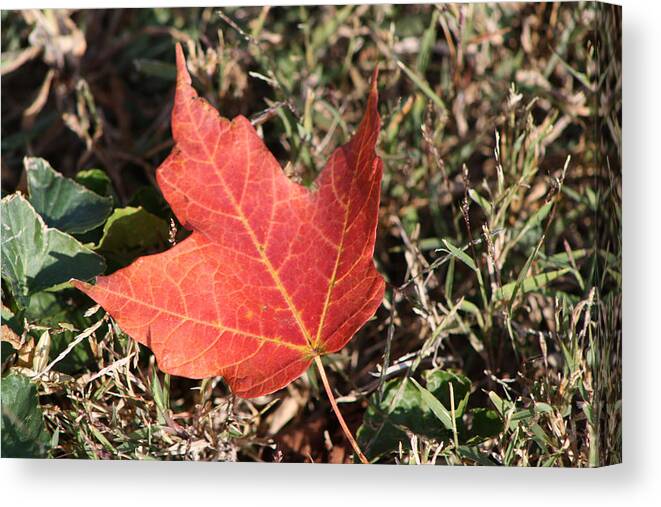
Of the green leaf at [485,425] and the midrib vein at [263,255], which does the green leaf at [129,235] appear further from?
the green leaf at [485,425]

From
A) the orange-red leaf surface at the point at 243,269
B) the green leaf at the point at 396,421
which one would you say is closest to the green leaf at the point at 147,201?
the orange-red leaf surface at the point at 243,269

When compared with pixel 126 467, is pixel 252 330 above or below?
above

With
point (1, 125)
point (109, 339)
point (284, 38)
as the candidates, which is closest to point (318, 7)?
point (284, 38)

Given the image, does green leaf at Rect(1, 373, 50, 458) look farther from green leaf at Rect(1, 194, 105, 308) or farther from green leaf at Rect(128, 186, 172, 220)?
green leaf at Rect(128, 186, 172, 220)

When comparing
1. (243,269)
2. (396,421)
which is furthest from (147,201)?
(396,421)

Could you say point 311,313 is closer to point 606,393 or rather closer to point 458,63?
point 606,393

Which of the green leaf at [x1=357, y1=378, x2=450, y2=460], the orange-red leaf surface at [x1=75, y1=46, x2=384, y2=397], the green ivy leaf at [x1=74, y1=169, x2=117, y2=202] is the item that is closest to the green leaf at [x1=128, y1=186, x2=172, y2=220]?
the green ivy leaf at [x1=74, y1=169, x2=117, y2=202]

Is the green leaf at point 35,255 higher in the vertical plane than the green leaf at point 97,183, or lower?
lower
